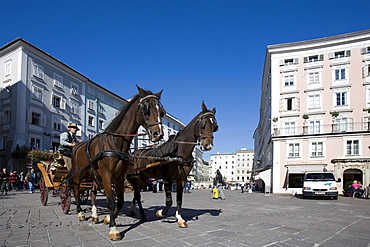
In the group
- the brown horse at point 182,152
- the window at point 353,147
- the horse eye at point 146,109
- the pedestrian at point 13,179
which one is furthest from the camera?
the window at point 353,147

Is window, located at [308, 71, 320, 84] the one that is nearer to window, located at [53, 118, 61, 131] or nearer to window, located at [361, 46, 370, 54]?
window, located at [361, 46, 370, 54]

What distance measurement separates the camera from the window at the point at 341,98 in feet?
112

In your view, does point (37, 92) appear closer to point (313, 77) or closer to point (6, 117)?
→ point (6, 117)

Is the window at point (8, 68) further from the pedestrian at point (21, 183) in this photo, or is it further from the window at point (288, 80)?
the window at point (288, 80)

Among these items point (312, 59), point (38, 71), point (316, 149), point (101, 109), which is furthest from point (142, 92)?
point (101, 109)

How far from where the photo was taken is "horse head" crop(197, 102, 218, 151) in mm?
6383

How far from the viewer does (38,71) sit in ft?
102

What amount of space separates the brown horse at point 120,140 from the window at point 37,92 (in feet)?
91.5

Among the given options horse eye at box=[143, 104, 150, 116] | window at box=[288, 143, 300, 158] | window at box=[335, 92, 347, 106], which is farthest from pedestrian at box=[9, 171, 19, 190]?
window at box=[335, 92, 347, 106]

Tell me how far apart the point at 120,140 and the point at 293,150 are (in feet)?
108

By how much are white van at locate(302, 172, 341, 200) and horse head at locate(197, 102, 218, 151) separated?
1723cm

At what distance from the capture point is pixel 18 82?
2864 centimetres

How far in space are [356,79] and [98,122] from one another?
3439cm

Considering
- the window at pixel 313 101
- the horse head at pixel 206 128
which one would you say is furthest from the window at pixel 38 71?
the window at pixel 313 101
